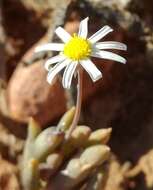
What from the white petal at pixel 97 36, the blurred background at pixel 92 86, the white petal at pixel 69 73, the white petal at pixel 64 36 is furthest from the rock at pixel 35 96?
the white petal at pixel 69 73

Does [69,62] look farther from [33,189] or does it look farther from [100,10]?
[100,10]

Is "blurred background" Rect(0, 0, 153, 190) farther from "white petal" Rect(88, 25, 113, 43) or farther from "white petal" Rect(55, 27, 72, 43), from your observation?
"white petal" Rect(88, 25, 113, 43)

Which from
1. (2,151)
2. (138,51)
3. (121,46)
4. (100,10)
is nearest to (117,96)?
→ (138,51)

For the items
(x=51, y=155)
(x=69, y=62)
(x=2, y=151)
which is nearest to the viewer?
(x=69, y=62)

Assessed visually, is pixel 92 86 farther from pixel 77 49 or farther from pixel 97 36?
pixel 77 49

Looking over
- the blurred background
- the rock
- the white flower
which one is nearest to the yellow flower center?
the white flower

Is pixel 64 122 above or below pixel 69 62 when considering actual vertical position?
below

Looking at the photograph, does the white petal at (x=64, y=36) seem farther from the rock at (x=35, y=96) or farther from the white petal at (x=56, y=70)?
the rock at (x=35, y=96)
